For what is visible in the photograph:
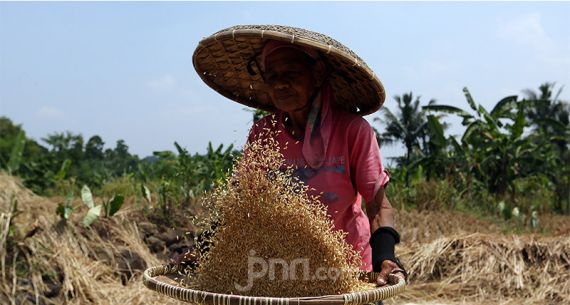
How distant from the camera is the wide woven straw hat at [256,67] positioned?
1606 millimetres

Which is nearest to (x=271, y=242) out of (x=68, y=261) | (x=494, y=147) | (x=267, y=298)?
(x=267, y=298)

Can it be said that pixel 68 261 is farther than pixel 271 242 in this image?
Yes

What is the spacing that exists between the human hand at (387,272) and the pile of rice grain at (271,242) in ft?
0.22

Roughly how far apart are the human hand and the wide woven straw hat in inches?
21.8

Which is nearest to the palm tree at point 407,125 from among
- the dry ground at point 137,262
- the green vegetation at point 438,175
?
the green vegetation at point 438,175

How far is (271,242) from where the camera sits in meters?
1.40

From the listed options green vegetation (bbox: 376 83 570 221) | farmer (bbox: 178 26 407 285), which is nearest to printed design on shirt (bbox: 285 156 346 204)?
farmer (bbox: 178 26 407 285)

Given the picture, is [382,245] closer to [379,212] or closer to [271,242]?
[379,212]

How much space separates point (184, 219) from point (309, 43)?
356 cm

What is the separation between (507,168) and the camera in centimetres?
975

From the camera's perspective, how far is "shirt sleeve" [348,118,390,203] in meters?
1.64

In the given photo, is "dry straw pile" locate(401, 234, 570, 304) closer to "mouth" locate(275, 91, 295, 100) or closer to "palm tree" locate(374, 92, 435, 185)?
"mouth" locate(275, 91, 295, 100)

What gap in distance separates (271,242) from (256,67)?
2.67 ft

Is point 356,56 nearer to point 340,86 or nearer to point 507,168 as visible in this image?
point 340,86
